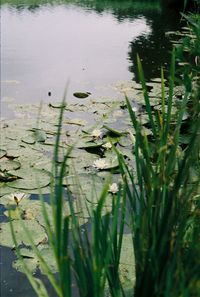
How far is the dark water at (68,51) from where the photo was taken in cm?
304

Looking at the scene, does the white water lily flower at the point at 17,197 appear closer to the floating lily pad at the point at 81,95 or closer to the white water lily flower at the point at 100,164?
the white water lily flower at the point at 100,164

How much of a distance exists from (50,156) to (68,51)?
2.77 metres

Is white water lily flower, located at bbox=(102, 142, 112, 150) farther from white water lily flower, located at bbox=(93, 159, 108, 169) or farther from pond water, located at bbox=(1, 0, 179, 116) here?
pond water, located at bbox=(1, 0, 179, 116)

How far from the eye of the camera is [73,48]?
184 inches

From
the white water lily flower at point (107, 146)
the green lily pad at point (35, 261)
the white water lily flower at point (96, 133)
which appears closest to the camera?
the green lily pad at point (35, 261)

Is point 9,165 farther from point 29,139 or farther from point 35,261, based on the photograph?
point 35,261

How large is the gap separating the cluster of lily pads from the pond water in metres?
0.31

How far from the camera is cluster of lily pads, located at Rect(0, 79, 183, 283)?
1.45 metres

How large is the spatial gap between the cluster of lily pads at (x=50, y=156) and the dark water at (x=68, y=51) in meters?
0.14

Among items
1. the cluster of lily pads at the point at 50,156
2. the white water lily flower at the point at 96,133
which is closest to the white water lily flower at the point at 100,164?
the cluster of lily pads at the point at 50,156

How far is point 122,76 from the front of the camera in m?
3.68

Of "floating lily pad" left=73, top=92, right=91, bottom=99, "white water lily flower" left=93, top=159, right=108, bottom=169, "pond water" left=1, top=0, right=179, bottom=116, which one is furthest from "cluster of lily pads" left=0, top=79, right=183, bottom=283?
"pond water" left=1, top=0, right=179, bottom=116

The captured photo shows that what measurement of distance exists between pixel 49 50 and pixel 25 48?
0.27 meters

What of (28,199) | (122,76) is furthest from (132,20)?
(28,199)
